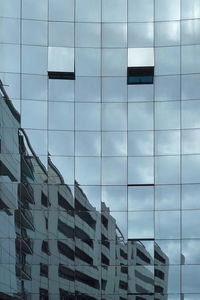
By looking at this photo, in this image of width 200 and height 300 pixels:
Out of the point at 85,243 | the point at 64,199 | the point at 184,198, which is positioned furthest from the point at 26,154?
the point at 184,198

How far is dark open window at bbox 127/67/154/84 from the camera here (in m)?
41.2

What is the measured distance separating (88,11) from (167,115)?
720 cm

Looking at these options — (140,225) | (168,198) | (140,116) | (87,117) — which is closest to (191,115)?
(140,116)

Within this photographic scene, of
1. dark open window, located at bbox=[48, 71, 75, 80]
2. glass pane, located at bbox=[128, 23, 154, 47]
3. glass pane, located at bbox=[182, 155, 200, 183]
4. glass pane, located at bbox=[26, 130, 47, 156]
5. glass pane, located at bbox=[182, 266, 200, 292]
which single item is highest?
glass pane, located at bbox=[128, 23, 154, 47]

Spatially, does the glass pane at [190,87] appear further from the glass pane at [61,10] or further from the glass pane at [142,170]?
the glass pane at [61,10]

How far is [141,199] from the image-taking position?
134 ft

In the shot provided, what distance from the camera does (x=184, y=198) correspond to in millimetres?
40594

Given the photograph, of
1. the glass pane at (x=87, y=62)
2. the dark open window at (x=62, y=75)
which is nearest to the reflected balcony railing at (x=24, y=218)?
the dark open window at (x=62, y=75)

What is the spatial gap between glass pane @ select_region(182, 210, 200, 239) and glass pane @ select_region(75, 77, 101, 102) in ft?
26.1

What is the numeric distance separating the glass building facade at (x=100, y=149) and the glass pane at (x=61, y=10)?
55 mm

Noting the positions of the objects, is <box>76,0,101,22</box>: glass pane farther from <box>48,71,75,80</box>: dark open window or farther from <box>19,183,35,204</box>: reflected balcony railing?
<box>19,183,35,204</box>: reflected balcony railing

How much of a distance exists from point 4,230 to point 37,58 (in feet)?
31.1

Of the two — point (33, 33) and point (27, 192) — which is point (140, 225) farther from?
point (33, 33)

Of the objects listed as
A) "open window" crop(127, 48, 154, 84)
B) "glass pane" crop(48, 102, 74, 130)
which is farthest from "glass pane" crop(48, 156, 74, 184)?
"open window" crop(127, 48, 154, 84)
